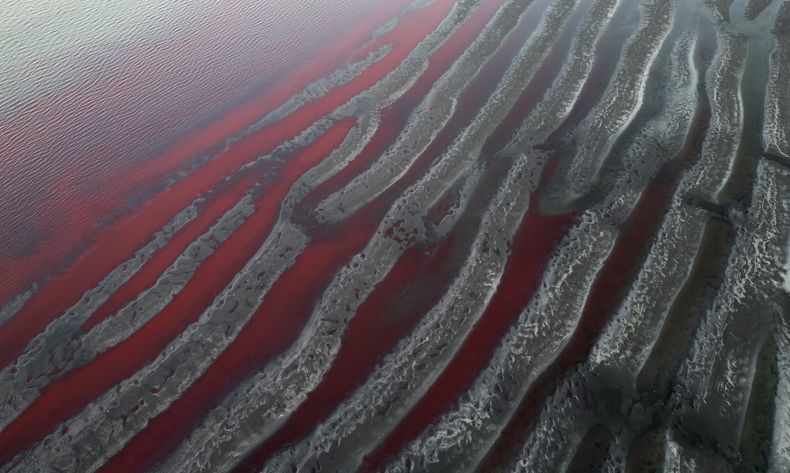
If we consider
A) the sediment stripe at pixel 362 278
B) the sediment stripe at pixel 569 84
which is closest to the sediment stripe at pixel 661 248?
the sediment stripe at pixel 569 84

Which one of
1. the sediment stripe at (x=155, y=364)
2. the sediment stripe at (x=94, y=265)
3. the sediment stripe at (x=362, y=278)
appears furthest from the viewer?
the sediment stripe at (x=94, y=265)

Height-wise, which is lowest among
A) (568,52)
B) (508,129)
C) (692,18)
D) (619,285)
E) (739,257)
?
(619,285)

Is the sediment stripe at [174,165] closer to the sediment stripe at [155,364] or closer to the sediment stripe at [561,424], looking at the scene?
the sediment stripe at [155,364]

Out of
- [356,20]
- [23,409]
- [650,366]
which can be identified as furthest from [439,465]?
[356,20]

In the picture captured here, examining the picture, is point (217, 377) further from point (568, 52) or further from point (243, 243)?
point (568, 52)

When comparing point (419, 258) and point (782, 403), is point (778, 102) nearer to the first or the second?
point (782, 403)

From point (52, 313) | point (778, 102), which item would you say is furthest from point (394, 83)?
point (52, 313)

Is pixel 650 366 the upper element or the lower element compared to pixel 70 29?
lower

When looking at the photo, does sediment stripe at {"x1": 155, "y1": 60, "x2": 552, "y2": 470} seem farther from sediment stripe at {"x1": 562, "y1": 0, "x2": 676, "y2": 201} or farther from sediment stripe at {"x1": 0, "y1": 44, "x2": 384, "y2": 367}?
sediment stripe at {"x1": 0, "y1": 44, "x2": 384, "y2": 367}
